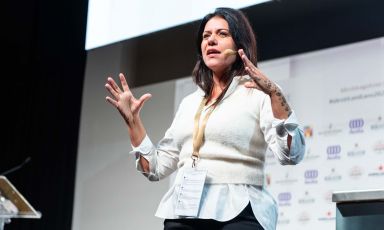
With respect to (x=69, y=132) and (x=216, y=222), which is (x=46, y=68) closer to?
(x=69, y=132)

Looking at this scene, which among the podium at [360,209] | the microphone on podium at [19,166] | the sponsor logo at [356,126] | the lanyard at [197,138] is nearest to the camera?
the podium at [360,209]

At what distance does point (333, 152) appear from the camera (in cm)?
Result: 297

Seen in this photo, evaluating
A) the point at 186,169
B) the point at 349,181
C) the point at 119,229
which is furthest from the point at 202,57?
the point at 119,229

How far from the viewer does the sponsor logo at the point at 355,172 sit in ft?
9.36

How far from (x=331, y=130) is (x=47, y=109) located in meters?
2.10

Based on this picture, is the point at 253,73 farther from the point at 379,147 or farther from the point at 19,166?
the point at 19,166

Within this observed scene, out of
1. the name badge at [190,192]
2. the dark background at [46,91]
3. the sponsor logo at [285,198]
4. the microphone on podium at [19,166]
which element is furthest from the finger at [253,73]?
the microphone on podium at [19,166]

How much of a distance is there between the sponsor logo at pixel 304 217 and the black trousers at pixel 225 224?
1.42 meters

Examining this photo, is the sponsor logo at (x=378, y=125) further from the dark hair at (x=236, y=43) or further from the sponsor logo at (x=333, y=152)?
the dark hair at (x=236, y=43)

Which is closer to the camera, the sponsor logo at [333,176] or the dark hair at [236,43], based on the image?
the dark hair at [236,43]

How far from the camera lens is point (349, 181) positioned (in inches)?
113

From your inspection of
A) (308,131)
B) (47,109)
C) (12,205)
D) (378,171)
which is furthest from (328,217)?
(47,109)

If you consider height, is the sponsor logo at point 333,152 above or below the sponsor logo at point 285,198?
above

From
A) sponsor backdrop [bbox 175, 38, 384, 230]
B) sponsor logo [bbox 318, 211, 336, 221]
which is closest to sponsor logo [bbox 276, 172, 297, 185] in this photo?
sponsor backdrop [bbox 175, 38, 384, 230]
